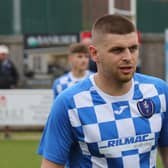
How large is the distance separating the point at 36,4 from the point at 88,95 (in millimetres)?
14949

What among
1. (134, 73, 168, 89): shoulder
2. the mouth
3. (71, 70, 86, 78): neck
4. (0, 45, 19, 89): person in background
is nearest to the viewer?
the mouth

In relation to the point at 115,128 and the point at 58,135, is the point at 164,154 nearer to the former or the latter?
the point at 115,128

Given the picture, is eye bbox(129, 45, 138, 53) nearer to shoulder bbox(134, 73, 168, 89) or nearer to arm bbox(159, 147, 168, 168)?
shoulder bbox(134, 73, 168, 89)

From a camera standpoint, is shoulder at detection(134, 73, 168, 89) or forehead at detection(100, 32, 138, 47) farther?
shoulder at detection(134, 73, 168, 89)

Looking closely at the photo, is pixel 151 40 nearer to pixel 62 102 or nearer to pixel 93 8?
pixel 93 8

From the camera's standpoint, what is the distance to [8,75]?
631 inches

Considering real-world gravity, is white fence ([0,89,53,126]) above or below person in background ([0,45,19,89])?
below

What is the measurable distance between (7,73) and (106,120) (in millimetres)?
12061

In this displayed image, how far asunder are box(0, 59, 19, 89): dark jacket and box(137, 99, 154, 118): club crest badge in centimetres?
1170

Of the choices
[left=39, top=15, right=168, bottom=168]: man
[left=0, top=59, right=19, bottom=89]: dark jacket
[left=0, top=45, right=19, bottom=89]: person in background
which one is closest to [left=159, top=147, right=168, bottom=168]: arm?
[left=39, top=15, right=168, bottom=168]: man

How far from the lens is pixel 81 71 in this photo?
10.2 m

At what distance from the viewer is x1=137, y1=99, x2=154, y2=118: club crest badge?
4.02m

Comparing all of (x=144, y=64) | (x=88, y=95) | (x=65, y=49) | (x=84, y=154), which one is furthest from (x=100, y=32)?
(x=144, y=64)

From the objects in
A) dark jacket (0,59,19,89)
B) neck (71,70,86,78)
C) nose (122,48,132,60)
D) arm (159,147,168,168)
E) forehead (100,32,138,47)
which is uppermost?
forehead (100,32,138,47)
